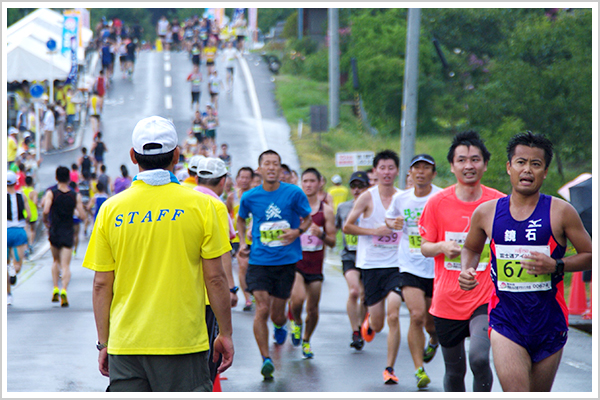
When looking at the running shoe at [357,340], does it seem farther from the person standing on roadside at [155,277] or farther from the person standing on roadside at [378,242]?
the person standing on roadside at [155,277]

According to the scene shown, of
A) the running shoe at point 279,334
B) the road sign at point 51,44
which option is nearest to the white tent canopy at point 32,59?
the road sign at point 51,44

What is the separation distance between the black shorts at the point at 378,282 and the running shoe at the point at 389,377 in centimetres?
108

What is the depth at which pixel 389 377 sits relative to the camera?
7.70m

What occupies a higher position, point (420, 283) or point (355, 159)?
point (355, 159)

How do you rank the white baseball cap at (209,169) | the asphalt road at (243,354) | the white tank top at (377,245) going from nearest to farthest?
the white baseball cap at (209,169) → the asphalt road at (243,354) → the white tank top at (377,245)

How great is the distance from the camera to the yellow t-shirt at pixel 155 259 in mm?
4230

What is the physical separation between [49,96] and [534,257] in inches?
1218

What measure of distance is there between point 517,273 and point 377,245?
3.95 meters

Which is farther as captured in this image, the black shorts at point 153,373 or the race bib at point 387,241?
the race bib at point 387,241

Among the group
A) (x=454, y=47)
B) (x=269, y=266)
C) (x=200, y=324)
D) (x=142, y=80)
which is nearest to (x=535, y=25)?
(x=454, y=47)

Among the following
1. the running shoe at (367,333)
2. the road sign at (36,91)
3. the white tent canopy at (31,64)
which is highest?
the white tent canopy at (31,64)

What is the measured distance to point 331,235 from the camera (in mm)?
10234

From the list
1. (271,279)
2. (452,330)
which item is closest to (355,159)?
(271,279)

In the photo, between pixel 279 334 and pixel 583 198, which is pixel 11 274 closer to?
pixel 279 334
